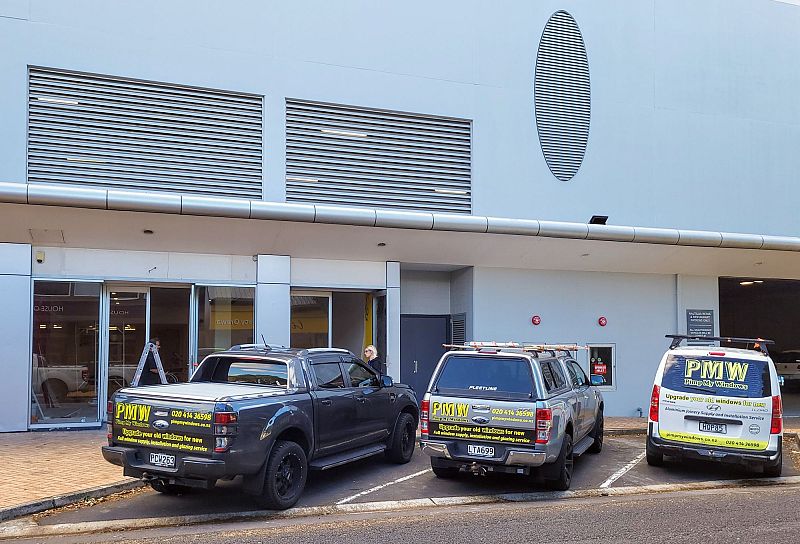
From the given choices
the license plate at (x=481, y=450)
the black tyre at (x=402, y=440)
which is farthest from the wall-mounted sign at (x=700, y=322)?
the license plate at (x=481, y=450)

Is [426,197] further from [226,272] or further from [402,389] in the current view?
[402,389]

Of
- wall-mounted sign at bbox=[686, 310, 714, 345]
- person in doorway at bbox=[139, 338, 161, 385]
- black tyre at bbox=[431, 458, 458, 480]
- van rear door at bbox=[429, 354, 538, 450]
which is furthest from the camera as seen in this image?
wall-mounted sign at bbox=[686, 310, 714, 345]

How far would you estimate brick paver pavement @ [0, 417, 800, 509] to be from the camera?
29.6ft

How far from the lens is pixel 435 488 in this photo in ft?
32.8

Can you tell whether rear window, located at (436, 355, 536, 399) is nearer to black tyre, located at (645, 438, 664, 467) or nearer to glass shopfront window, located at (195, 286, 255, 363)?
black tyre, located at (645, 438, 664, 467)

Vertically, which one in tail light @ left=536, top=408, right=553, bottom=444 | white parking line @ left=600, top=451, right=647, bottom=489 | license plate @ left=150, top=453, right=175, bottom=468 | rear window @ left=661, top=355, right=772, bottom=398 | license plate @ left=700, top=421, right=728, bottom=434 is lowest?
white parking line @ left=600, top=451, right=647, bottom=489

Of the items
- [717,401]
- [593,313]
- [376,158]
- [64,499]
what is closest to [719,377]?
[717,401]

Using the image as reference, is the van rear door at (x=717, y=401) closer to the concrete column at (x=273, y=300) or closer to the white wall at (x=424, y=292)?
the concrete column at (x=273, y=300)

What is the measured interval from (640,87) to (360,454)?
12.0m

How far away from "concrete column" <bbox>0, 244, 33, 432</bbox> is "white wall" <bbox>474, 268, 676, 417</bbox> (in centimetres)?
900

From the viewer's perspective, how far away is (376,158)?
622 inches

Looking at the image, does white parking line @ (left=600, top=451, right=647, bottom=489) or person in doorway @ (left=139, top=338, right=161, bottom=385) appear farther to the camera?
person in doorway @ (left=139, top=338, right=161, bottom=385)

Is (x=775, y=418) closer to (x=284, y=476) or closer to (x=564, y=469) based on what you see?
(x=564, y=469)

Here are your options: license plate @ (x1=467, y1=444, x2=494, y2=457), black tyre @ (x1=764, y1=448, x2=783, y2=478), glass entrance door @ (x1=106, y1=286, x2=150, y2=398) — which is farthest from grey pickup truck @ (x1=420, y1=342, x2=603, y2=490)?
glass entrance door @ (x1=106, y1=286, x2=150, y2=398)
